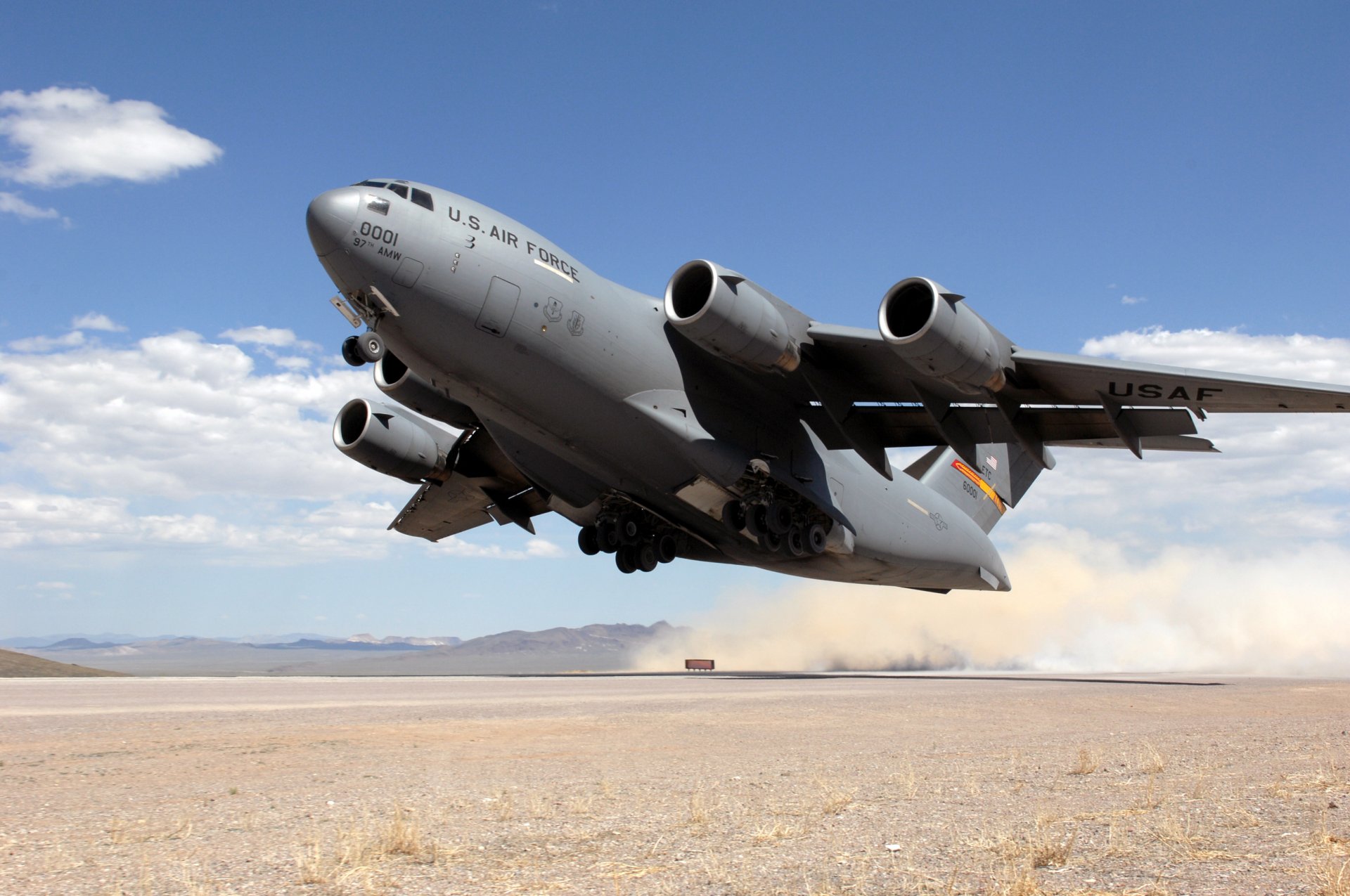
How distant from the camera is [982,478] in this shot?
2266 cm

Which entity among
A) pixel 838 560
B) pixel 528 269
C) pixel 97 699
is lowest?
pixel 97 699

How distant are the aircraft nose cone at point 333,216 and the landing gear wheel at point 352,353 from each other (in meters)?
2.00

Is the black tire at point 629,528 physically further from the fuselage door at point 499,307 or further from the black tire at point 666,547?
the fuselage door at point 499,307

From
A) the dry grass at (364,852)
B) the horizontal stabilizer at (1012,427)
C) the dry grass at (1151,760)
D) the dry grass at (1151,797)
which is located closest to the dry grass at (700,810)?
the dry grass at (364,852)

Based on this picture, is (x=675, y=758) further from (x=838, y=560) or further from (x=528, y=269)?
(x=838, y=560)

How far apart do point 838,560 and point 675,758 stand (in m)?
11.4

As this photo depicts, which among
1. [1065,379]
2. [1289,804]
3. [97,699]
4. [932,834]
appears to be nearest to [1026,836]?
[932,834]

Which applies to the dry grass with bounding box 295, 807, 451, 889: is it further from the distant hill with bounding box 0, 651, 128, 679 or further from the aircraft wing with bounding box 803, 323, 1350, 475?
the distant hill with bounding box 0, 651, 128, 679

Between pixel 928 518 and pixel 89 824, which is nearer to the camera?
pixel 89 824

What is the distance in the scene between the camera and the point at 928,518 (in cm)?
1981

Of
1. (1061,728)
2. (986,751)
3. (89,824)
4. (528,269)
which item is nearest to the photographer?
(89,824)

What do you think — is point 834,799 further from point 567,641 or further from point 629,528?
point 567,641

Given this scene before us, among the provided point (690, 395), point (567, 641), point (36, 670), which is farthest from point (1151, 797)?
point (567, 641)

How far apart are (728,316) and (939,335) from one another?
261 cm
